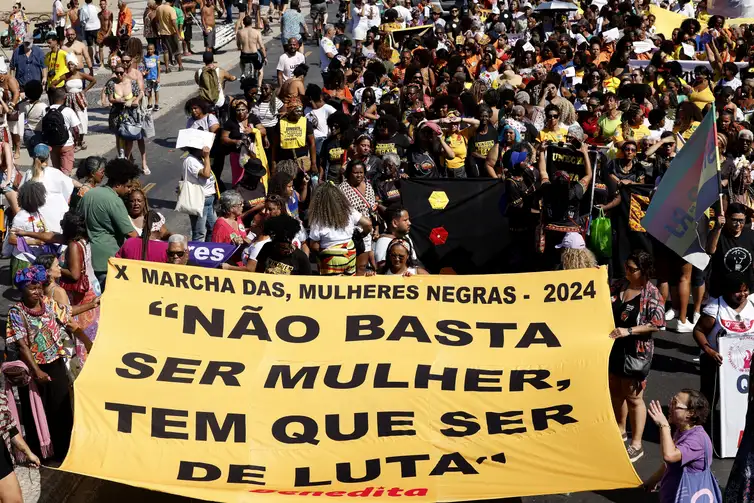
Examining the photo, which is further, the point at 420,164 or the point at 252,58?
the point at 252,58

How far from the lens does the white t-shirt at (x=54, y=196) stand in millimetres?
11453

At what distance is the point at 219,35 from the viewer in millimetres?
26938

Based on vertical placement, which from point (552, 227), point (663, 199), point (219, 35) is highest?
point (663, 199)

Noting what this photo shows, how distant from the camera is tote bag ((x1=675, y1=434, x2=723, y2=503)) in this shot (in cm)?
712

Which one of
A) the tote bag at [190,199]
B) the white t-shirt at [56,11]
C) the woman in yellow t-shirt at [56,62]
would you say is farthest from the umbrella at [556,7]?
the tote bag at [190,199]

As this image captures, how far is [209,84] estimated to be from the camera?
684 inches

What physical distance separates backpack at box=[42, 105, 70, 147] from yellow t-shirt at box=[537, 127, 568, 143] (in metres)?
6.23

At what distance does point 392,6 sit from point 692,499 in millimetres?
22414

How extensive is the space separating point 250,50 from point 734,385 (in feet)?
47.1

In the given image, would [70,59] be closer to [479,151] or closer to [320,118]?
[320,118]

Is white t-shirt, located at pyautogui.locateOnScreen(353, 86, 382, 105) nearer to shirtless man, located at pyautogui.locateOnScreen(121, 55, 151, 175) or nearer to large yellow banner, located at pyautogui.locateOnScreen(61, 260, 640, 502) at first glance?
shirtless man, located at pyautogui.locateOnScreen(121, 55, 151, 175)

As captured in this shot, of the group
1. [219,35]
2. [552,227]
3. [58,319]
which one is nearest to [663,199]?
[552,227]

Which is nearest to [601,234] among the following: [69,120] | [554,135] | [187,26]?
[554,135]

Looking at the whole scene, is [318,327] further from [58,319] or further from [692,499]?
[692,499]
